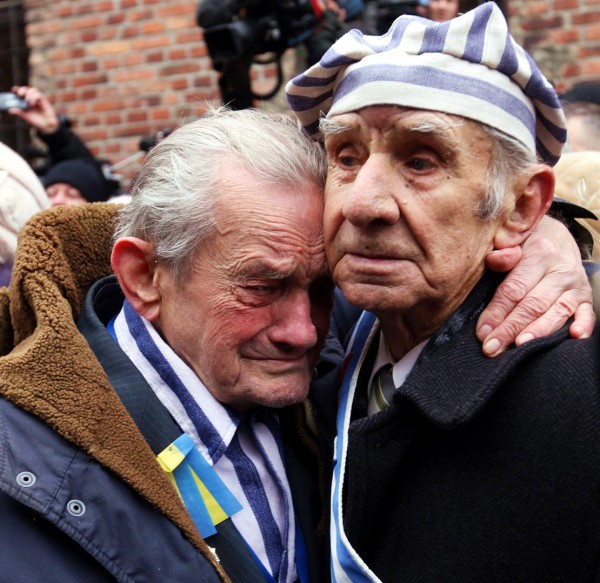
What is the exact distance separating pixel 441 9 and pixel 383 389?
2.72 metres

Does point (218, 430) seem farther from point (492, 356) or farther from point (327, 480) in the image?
point (492, 356)

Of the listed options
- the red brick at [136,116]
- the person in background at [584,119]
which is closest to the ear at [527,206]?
the person in background at [584,119]

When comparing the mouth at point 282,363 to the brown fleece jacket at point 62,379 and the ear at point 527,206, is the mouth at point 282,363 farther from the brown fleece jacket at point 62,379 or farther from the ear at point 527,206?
the ear at point 527,206

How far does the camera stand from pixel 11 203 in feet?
8.23

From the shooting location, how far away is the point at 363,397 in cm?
179

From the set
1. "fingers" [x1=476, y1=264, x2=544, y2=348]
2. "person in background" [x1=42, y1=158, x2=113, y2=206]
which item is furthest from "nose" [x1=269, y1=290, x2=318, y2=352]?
"person in background" [x1=42, y1=158, x2=113, y2=206]

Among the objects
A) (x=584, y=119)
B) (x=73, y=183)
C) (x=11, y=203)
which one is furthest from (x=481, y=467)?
(x=73, y=183)

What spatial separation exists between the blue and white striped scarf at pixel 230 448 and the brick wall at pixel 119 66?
4.08 metres

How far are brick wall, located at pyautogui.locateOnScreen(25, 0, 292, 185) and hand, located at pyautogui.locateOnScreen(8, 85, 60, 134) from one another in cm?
127

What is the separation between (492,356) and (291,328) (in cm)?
45

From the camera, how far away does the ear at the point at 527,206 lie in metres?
1.58

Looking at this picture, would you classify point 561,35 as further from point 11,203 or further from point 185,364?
point 185,364

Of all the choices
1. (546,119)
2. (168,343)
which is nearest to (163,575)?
(168,343)

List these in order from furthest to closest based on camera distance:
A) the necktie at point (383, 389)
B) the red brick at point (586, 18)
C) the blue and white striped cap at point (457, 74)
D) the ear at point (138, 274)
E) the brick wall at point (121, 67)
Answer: the brick wall at point (121, 67) → the red brick at point (586, 18) → the ear at point (138, 274) → the necktie at point (383, 389) → the blue and white striped cap at point (457, 74)
